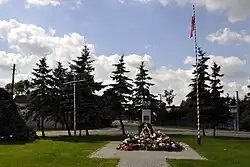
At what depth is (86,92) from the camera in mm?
39250

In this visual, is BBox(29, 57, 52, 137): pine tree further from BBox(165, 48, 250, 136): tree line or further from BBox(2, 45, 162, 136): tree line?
BBox(165, 48, 250, 136): tree line

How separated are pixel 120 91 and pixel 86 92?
4362 millimetres

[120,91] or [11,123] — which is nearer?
[11,123]

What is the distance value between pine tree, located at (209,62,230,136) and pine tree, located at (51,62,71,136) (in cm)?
1376

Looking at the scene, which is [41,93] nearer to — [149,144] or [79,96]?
[79,96]

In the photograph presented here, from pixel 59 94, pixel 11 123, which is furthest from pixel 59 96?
pixel 11 123

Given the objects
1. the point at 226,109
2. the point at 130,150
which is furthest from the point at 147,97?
the point at 130,150

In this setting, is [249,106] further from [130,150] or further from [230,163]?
[230,163]

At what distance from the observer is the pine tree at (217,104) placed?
4156 centimetres

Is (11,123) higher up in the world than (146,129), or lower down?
higher up

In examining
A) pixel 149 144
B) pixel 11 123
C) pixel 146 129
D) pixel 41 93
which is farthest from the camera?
pixel 41 93

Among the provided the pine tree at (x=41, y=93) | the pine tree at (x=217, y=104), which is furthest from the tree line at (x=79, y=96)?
the pine tree at (x=217, y=104)

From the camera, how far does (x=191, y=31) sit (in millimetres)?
29422

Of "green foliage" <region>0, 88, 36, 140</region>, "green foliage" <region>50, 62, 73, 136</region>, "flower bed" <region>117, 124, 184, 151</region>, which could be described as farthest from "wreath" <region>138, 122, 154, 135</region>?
"green foliage" <region>50, 62, 73, 136</region>
